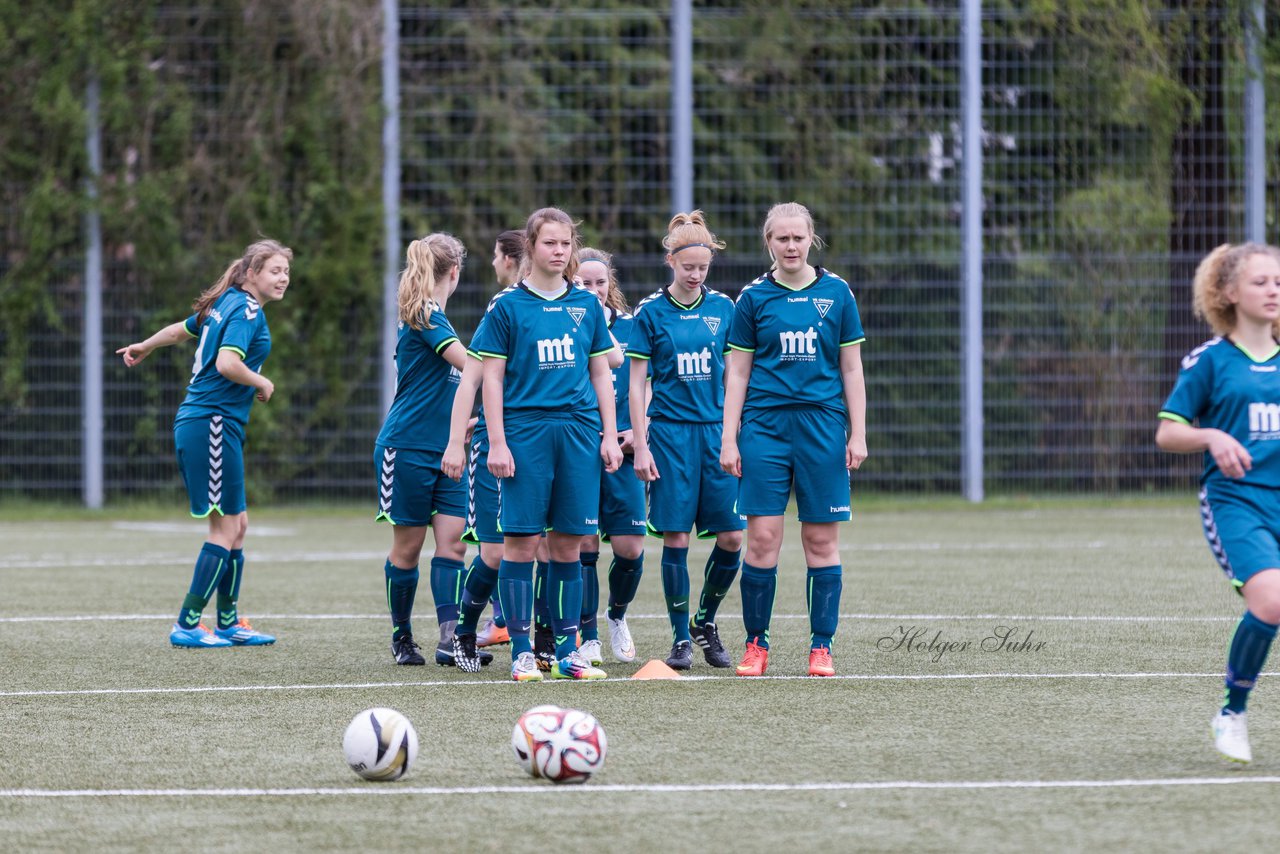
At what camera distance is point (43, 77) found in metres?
19.2

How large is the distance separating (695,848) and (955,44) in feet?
54.0

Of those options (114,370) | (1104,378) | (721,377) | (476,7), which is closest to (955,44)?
(1104,378)

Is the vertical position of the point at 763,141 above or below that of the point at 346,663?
above

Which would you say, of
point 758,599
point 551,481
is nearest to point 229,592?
point 551,481

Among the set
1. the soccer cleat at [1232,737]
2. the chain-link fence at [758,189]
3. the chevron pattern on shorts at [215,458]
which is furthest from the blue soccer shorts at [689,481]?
the chain-link fence at [758,189]

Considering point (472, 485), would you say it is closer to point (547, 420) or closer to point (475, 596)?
point (475, 596)

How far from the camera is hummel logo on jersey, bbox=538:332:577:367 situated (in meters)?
7.26

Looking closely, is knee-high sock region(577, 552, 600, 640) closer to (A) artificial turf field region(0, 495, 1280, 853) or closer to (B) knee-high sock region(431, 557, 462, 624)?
(A) artificial turf field region(0, 495, 1280, 853)

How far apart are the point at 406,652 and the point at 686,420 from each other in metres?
1.61

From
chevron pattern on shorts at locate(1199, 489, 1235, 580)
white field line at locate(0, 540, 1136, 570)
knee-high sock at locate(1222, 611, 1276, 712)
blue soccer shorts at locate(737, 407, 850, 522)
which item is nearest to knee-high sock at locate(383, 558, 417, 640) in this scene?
blue soccer shorts at locate(737, 407, 850, 522)

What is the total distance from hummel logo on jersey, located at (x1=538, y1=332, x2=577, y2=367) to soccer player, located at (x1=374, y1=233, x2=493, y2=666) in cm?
78

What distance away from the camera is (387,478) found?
8.09 m

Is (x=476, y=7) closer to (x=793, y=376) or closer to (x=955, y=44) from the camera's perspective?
(x=955, y=44)

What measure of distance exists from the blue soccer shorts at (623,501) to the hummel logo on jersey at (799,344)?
102 cm
